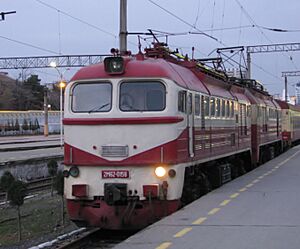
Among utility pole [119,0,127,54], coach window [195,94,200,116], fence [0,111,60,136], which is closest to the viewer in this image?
coach window [195,94,200,116]

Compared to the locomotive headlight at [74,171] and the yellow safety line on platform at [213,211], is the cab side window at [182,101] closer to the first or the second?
the yellow safety line on platform at [213,211]

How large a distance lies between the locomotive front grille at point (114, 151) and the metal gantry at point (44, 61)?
53486 mm

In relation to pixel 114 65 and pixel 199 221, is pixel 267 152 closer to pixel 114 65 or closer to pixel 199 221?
pixel 114 65

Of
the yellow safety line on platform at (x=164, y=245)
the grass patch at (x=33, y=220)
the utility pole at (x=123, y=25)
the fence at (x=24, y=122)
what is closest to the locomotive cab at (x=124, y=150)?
the yellow safety line on platform at (x=164, y=245)

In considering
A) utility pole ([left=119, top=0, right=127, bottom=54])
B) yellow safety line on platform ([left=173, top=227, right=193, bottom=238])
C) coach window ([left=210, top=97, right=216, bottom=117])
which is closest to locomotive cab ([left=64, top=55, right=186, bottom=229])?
yellow safety line on platform ([left=173, top=227, right=193, bottom=238])

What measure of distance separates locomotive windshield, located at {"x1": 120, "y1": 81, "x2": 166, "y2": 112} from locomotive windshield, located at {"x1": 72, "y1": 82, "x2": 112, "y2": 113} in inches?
11.9

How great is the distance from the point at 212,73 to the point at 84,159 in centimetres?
593

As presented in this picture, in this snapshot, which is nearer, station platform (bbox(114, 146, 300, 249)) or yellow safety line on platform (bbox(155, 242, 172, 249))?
yellow safety line on platform (bbox(155, 242, 172, 249))

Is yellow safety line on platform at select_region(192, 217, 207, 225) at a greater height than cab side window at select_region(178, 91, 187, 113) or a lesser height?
lesser

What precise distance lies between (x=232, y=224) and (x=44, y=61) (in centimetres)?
5811

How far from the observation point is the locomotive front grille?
10383 mm

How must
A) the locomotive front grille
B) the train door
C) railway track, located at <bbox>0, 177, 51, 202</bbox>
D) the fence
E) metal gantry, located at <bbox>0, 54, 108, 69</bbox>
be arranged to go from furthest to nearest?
1. the fence
2. metal gantry, located at <bbox>0, 54, 108, 69</bbox>
3. railway track, located at <bbox>0, 177, 51, 202</bbox>
4. the train door
5. the locomotive front grille

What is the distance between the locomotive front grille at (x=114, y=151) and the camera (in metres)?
10.4

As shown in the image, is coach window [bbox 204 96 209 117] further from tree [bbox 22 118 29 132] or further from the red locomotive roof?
tree [bbox 22 118 29 132]
